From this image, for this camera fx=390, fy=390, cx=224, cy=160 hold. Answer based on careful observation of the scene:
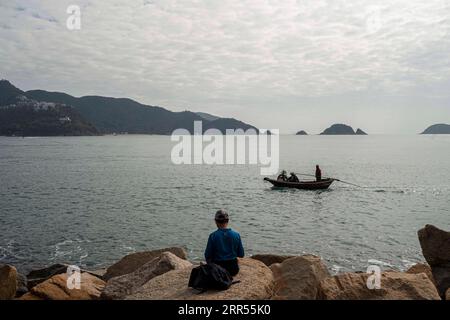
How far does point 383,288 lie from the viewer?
9.30 m

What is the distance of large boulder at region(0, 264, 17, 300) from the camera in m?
12.0

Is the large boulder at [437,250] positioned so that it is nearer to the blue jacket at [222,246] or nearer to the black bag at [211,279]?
the blue jacket at [222,246]

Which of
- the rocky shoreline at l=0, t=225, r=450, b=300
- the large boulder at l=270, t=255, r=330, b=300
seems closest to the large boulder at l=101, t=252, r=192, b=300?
the rocky shoreline at l=0, t=225, r=450, b=300

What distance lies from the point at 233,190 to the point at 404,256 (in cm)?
3029

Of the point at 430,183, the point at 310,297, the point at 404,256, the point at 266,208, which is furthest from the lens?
the point at 430,183

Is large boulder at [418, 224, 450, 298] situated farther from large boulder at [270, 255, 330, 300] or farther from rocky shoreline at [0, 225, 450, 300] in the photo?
large boulder at [270, 255, 330, 300]

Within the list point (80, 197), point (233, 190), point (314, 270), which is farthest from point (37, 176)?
point (314, 270)

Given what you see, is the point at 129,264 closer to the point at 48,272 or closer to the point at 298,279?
the point at 48,272

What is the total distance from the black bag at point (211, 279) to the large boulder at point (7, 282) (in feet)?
21.0

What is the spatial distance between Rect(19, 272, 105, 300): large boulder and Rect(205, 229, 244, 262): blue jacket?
4116mm

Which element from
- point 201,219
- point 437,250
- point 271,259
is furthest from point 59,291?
point 201,219
